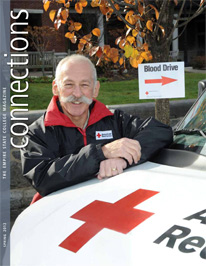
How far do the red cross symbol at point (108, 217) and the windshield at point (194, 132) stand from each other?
450mm

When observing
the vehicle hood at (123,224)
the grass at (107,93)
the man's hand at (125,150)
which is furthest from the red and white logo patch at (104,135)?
the grass at (107,93)

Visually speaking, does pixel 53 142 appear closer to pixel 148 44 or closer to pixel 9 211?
pixel 148 44

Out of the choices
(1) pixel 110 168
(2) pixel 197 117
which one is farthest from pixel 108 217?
(2) pixel 197 117

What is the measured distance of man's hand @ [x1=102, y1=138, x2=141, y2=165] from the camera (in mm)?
2129

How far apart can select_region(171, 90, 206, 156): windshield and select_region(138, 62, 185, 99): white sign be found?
41.1 inches

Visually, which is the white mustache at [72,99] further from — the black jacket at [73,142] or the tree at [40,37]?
the tree at [40,37]

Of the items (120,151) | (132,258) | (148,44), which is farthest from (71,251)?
(148,44)

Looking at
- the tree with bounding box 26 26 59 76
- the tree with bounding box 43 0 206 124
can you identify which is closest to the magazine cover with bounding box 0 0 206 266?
the tree with bounding box 43 0 206 124

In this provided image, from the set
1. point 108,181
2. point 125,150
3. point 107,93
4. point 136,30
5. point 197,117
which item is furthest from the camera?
point 107,93

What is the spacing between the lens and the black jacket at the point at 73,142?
2.12m

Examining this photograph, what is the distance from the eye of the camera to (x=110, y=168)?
6.70 ft

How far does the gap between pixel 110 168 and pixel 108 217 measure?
45 cm

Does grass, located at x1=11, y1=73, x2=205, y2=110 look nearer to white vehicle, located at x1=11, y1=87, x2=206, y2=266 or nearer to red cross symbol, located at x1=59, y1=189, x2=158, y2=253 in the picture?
white vehicle, located at x1=11, y1=87, x2=206, y2=266

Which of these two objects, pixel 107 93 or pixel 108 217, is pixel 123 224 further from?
pixel 107 93
